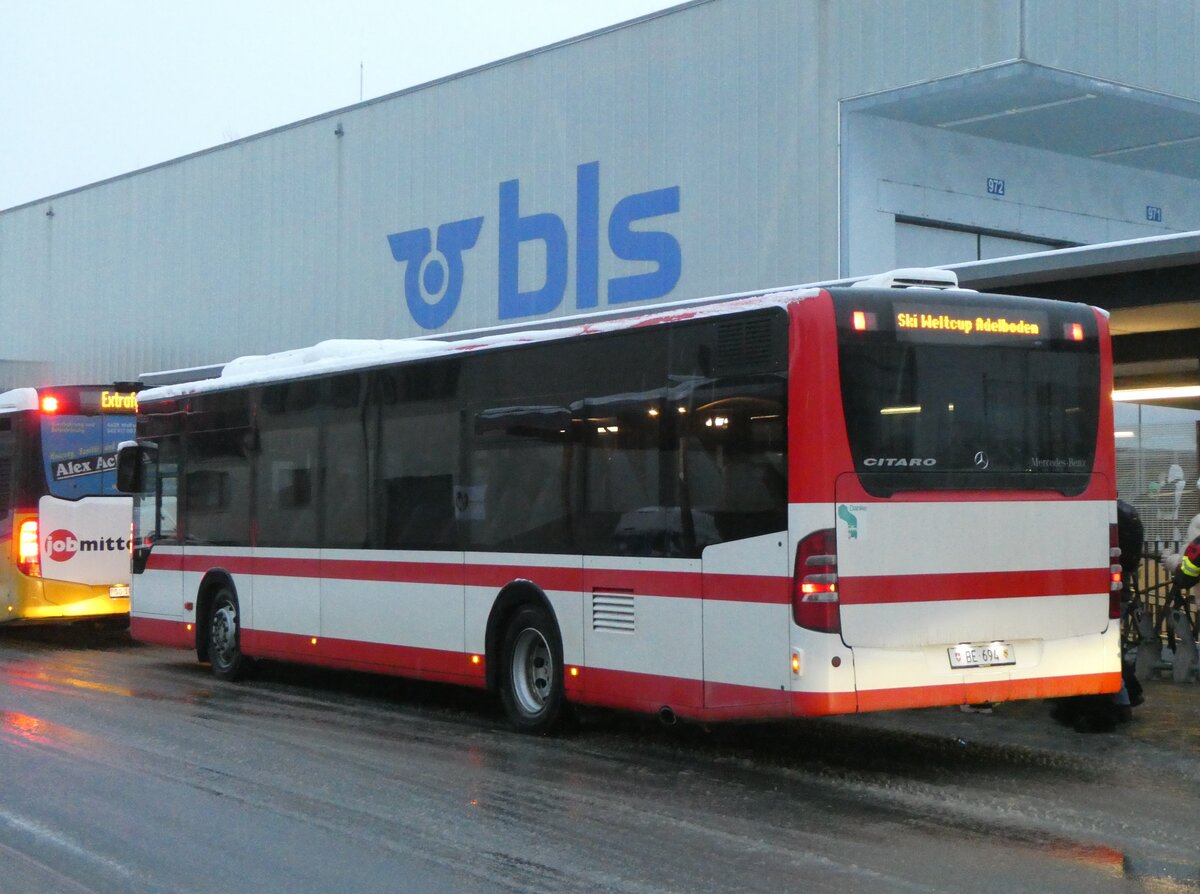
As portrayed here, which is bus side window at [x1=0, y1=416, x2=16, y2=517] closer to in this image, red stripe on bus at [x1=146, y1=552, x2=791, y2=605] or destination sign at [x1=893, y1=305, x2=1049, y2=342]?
red stripe on bus at [x1=146, y1=552, x2=791, y2=605]

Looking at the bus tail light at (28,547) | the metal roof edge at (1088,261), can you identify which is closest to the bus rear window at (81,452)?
the bus tail light at (28,547)

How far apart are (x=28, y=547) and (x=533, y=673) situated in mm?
9153

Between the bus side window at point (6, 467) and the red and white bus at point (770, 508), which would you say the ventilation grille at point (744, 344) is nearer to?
the red and white bus at point (770, 508)

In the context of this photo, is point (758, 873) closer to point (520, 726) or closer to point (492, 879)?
point (492, 879)

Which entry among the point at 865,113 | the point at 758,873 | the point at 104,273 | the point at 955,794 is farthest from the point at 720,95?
the point at 104,273

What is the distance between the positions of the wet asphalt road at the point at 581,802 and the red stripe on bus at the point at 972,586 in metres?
1.09

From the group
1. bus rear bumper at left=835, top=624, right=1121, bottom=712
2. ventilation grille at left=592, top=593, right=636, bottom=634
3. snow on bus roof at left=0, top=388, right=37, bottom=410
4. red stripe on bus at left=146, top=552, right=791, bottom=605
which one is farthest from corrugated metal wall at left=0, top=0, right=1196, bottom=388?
bus rear bumper at left=835, top=624, right=1121, bottom=712

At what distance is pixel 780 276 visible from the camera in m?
22.1

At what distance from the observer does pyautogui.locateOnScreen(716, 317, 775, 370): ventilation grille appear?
9.48m

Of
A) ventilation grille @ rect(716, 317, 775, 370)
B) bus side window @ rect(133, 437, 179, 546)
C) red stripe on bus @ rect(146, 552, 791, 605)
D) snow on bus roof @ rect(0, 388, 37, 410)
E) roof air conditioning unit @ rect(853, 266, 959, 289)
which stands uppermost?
roof air conditioning unit @ rect(853, 266, 959, 289)

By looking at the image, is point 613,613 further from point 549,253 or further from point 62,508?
point 549,253

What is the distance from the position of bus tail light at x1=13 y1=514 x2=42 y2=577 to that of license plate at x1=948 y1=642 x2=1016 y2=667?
1247 centimetres

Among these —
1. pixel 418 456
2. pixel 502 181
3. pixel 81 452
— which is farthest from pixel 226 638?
pixel 502 181

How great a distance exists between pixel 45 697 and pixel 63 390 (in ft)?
19.9
